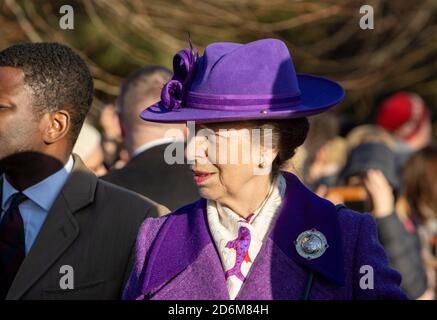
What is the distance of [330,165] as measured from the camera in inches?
419

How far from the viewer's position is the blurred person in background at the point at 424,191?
23.7 feet

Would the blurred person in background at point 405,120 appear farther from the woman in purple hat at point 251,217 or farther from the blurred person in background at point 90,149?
the woman in purple hat at point 251,217

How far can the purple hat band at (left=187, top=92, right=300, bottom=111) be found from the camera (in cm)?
366

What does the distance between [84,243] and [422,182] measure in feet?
11.5

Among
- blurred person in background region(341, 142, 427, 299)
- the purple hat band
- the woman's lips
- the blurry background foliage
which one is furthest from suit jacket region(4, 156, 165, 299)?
the blurry background foliage

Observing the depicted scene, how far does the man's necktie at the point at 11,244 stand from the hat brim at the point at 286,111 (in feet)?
2.50

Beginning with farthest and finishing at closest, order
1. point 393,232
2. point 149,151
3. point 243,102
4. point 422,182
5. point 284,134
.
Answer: point 422,182 → point 393,232 → point 149,151 → point 284,134 → point 243,102

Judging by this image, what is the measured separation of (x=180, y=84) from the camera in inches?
152

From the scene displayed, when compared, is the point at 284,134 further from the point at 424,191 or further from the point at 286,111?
the point at 424,191

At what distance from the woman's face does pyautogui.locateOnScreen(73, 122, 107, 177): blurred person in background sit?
10.0 feet

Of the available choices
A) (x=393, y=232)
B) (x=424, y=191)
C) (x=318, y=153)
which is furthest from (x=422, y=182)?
(x=318, y=153)

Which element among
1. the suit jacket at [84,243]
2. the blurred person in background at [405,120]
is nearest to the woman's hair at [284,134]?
the suit jacket at [84,243]

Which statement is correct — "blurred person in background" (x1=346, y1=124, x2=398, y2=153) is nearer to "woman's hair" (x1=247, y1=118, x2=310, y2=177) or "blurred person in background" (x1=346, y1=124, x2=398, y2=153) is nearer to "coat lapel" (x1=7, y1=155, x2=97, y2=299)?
"coat lapel" (x1=7, y1=155, x2=97, y2=299)

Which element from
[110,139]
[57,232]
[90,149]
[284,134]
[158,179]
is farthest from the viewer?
[110,139]
